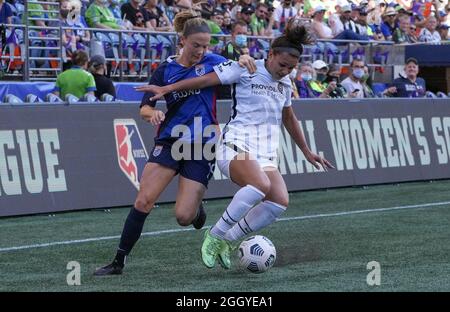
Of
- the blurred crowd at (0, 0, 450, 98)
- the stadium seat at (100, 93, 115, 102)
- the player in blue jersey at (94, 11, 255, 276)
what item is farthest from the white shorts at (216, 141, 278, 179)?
the blurred crowd at (0, 0, 450, 98)

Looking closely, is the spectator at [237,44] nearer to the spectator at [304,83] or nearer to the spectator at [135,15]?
the spectator at [304,83]

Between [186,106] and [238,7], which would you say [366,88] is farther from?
[186,106]

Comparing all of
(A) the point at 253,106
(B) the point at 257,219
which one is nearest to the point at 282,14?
(A) the point at 253,106

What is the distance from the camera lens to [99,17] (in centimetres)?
→ 1922

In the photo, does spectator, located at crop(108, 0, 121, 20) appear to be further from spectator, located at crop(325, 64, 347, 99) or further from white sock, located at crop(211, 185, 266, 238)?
white sock, located at crop(211, 185, 266, 238)

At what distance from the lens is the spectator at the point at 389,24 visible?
26.5 m

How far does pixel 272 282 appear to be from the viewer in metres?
8.31

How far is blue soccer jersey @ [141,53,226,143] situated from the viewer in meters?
9.12

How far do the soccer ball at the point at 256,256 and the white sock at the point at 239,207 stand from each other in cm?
22

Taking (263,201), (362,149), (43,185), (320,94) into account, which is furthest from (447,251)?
(320,94)

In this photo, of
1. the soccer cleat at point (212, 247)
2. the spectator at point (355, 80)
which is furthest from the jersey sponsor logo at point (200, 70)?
the spectator at point (355, 80)

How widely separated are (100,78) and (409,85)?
6444mm

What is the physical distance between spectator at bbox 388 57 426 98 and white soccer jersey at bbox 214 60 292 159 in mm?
11220
